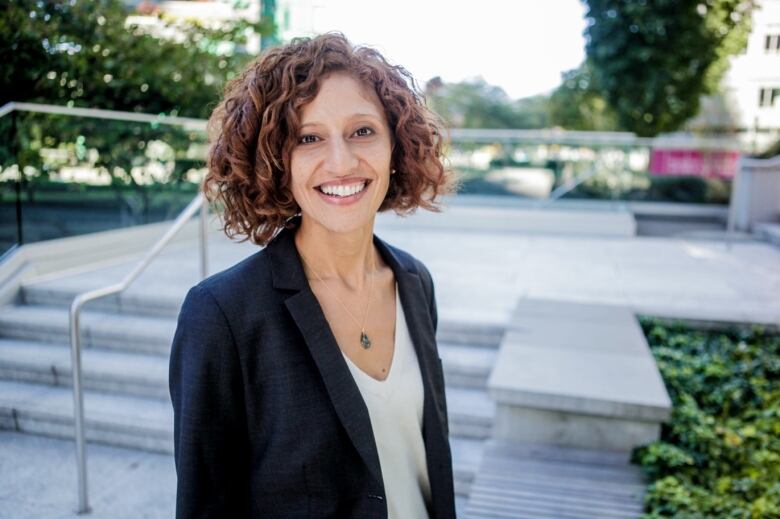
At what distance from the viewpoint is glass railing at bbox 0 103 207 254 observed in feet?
17.5

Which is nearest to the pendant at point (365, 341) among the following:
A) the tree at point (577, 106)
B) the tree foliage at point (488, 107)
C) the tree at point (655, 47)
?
the tree at point (655, 47)

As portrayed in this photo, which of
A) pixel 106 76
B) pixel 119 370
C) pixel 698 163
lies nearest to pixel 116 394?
pixel 119 370

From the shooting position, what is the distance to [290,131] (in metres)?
1.49

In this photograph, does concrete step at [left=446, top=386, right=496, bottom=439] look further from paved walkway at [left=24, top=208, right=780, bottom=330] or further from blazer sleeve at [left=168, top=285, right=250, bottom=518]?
blazer sleeve at [left=168, top=285, right=250, bottom=518]

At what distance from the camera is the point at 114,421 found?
12.5 feet

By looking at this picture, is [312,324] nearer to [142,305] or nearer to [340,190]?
[340,190]

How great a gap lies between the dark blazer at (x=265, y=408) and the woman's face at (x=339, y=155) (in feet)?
0.56

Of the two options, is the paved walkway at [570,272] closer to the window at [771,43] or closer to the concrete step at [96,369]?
the concrete step at [96,369]

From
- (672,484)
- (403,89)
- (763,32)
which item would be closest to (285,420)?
(403,89)

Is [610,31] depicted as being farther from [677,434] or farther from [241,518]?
[241,518]

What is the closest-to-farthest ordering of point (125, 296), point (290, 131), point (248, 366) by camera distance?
point (248, 366), point (290, 131), point (125, 296)

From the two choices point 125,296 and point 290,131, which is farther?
point 125,296

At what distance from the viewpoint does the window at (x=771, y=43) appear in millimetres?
34062

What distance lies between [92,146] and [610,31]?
1350 cm
